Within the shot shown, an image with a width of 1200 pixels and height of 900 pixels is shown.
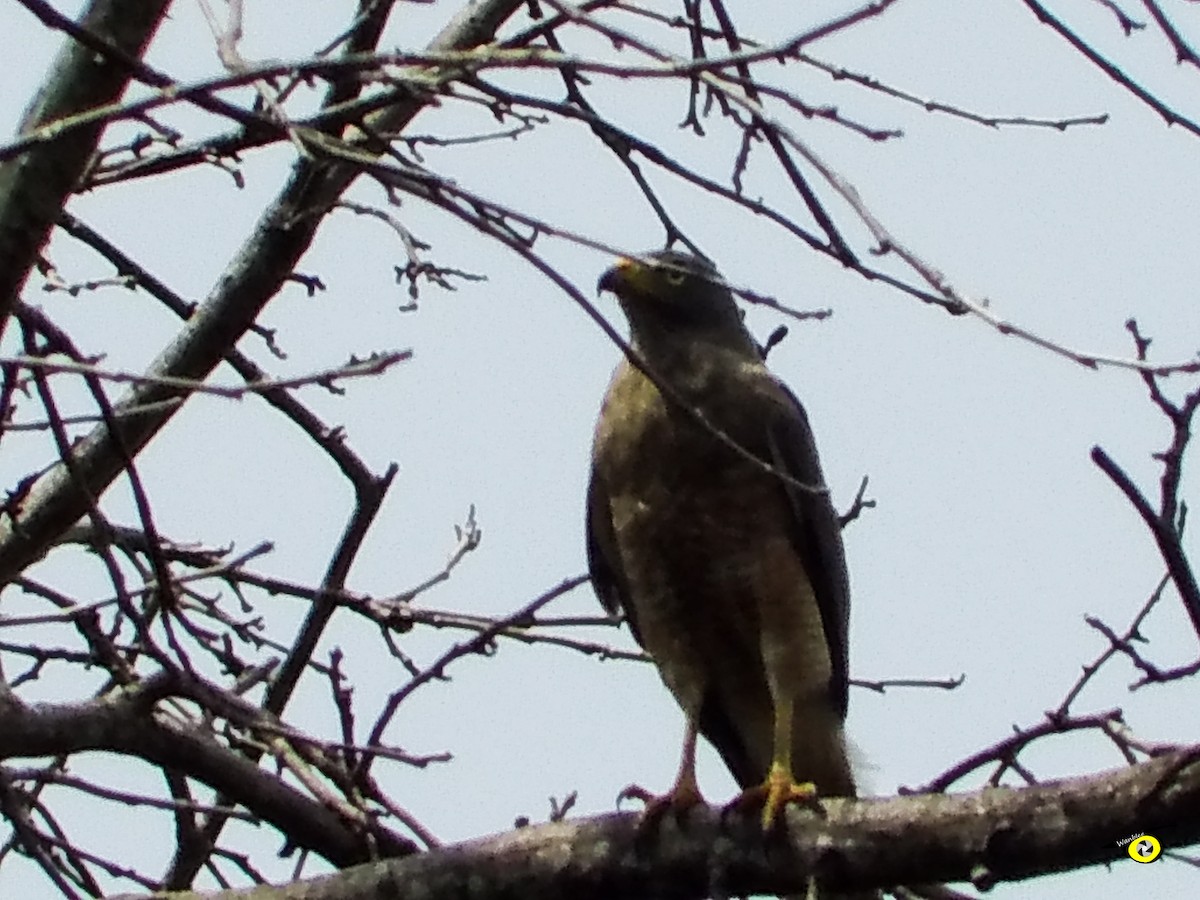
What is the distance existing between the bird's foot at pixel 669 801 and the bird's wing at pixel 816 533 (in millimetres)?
894

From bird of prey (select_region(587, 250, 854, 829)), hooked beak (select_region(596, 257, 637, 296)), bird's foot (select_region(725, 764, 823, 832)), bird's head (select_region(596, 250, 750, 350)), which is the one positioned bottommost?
bird's foot (select_region(725, 764, 823, 832))

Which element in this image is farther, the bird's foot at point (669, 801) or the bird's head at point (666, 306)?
the bird's head at point (666, 306)

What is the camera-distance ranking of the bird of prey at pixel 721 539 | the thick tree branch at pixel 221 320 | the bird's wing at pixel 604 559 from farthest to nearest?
the bird's wing at pixel 604 559 < the bird of prey at pixel 721 539 < the thick tree branch at pixel 221 320

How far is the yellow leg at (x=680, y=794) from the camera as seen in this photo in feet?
Answer: 11.7

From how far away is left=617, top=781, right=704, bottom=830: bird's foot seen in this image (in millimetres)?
3463

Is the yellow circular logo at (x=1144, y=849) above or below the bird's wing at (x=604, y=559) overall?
below

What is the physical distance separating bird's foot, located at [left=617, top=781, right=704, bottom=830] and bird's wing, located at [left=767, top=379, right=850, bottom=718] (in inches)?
35.2

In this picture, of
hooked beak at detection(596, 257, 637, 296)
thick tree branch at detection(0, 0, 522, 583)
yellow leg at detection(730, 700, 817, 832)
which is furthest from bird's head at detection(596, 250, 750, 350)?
yellow leg at detection(730, 700, 817, 832)

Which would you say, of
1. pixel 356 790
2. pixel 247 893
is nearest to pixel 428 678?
pixel 356 790

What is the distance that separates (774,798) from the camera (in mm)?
3395

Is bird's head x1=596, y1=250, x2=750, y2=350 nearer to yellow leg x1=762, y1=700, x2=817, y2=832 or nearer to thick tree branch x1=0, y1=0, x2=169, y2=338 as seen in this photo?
yellow leg x1=762, y1=700, x2=817, y2=832

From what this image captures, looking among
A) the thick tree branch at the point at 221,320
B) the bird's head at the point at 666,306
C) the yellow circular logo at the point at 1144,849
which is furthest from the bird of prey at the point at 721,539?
the yellow circular logo at the point at 1144,849

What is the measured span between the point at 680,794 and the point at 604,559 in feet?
4.09

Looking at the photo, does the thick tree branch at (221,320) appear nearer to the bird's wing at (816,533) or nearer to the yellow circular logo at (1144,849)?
the bird's wing at (816,533)
